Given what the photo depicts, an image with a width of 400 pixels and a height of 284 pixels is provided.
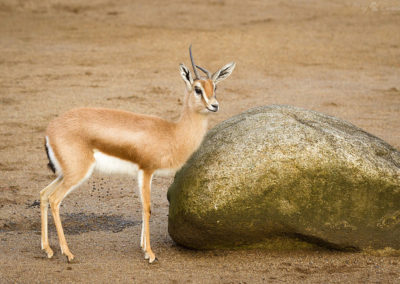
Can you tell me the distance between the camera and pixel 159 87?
46.1 feet

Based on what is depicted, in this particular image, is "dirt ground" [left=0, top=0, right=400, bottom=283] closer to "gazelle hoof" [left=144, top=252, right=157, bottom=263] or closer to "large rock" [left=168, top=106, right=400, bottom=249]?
"gazelle hoof" [left=144, top=252, right=157, bottom=263]

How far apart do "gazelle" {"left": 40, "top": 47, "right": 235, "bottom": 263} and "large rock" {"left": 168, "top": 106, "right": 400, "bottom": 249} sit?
0.34m

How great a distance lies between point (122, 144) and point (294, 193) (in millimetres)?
1812

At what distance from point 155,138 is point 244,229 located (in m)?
1.32

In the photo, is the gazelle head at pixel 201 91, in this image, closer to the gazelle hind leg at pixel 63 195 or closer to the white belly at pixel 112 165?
the white belly at pixel 112 165

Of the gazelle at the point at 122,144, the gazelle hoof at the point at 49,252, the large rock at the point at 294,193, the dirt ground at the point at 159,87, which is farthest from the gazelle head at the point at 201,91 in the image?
the gazelle hoof at the point at 49,252

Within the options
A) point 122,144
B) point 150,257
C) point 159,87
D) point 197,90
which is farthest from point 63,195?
point 159,87

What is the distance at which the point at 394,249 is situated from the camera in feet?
21.6

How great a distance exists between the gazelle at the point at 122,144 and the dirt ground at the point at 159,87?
0.53 metres

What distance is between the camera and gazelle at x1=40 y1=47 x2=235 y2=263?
6.52 m

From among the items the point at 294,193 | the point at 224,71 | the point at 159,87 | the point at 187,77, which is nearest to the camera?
the point at 294,193

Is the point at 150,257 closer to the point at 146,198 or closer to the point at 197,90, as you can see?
the point at 146,198

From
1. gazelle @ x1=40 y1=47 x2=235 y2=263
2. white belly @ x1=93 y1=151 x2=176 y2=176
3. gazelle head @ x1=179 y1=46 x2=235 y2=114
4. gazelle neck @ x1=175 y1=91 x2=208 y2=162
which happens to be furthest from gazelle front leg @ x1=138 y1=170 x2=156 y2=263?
gazelle head @ x1=179 y1=46 x2=235 y2=114

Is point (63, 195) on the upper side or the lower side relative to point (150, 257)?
upper
